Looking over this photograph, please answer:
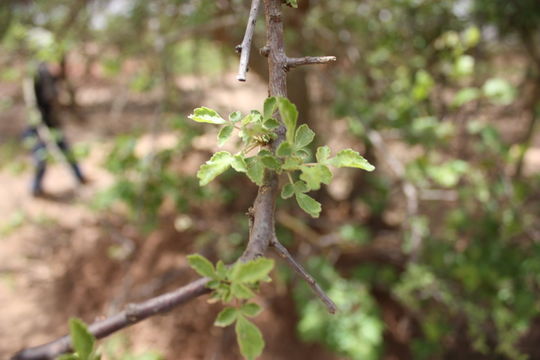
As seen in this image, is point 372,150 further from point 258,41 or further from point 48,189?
point 48,189

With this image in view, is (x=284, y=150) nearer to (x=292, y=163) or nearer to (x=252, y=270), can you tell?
(x=292, y=163)

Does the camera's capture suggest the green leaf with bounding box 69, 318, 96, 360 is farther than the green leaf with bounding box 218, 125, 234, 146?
No

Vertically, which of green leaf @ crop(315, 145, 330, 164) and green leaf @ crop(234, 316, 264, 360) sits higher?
green leaf @ crop(315, 145, 330, 164)

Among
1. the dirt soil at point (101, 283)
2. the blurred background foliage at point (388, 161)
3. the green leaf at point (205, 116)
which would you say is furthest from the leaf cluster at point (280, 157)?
the dirt soil at point (101, 283)

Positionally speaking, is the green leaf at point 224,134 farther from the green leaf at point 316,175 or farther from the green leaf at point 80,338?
the green leaf at point 80,338

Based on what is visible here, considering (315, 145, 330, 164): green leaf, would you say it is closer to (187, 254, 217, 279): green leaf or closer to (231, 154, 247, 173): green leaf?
(231, 154, 247, 173): green leaf

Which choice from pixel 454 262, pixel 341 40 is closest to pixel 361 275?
pixel 454 262

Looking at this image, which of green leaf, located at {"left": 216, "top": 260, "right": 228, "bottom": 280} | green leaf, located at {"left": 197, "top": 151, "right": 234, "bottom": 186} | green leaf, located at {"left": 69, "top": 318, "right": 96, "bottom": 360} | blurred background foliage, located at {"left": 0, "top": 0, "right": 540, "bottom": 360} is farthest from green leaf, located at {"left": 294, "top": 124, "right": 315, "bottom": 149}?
blurred background foliage, located at {"left": 0, "top": 0, "right": 540, "bottom": 360}

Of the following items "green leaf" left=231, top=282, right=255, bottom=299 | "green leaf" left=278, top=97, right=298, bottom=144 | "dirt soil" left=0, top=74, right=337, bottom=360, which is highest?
"green leaf" left=278, top=97, right=298, bottom=144
